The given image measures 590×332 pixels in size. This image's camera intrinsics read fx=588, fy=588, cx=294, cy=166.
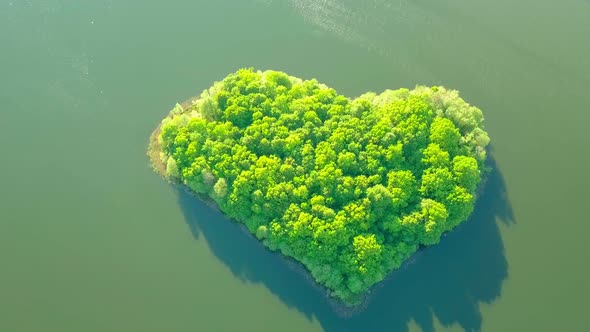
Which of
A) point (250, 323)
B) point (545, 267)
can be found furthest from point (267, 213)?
point (545, 267)

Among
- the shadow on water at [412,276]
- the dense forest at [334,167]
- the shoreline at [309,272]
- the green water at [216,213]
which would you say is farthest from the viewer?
the green water at [216,213]

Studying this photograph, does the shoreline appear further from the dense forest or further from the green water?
the dense forest

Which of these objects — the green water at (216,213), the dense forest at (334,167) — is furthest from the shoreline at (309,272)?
the dense forest at (334,167)

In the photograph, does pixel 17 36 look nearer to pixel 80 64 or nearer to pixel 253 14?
pixel 80 64

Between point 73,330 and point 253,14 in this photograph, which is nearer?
point 73,330

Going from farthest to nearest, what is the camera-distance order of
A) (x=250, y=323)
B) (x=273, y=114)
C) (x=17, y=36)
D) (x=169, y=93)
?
(x=17, y=36) → (x=169, y=93) → (x=273, y=114) → (x=250, y=323)

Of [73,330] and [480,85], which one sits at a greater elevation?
[480,85]

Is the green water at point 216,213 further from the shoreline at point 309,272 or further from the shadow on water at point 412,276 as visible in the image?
the shoreline at point 309,272

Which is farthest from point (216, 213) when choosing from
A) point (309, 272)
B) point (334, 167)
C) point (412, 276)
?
point (412, 276)
